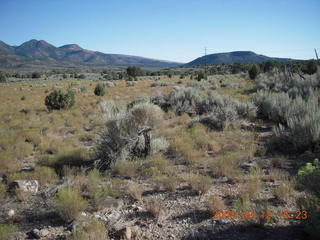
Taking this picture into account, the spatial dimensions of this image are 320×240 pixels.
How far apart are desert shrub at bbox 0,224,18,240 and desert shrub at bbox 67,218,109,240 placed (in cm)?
93

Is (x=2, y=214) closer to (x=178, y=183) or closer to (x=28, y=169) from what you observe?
(x=28, y=169)

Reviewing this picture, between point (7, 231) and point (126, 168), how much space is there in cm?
248

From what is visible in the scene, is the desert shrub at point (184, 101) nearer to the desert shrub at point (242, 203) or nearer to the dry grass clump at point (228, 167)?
the dry grass clump at point (228, 167)

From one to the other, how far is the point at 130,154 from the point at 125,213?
7.97 feet

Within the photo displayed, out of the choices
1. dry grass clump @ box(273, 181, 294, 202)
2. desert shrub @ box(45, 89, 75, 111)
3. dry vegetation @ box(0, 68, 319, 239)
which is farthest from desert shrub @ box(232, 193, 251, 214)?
desert shrub @ box(45, 89, 75, 111)

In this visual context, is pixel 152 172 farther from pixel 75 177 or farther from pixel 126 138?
pixel 75 177

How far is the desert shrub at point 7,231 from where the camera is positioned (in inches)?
118

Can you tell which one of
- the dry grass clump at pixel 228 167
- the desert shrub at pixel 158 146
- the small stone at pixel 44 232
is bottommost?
the small stone at pixel 44 232

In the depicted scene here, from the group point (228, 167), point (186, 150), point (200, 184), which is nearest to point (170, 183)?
point (200, 184)

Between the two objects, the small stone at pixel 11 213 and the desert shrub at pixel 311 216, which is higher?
the desert shrub at pixel 311 216

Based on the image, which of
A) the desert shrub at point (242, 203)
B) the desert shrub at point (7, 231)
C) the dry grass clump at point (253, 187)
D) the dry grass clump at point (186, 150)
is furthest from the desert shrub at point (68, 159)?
the dry grass clump at point (253, 187)

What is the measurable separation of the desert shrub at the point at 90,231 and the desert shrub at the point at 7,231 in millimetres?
934

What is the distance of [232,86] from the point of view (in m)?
21.9

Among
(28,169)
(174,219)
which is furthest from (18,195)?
(174,219)
